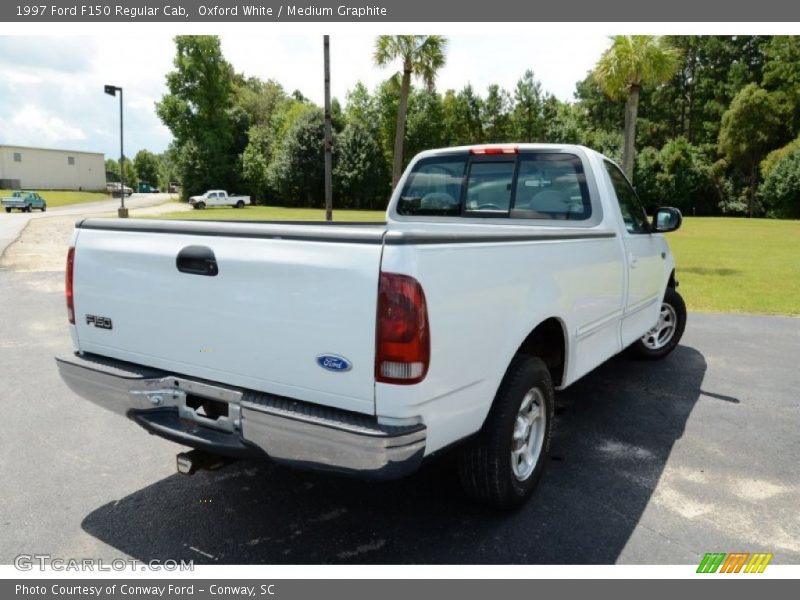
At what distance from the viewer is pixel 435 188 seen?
17.2ft

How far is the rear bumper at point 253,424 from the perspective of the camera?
239 centimetres

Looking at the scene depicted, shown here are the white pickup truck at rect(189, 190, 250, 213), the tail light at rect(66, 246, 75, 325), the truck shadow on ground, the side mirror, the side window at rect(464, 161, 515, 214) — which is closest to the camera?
the truck shadow on ground

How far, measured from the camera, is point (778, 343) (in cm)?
760

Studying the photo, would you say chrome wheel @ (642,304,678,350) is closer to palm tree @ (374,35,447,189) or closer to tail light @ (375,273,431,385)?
tail light @ (375,273,431,385)

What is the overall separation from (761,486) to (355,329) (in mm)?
2949

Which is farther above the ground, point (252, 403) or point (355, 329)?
point (355, 329)

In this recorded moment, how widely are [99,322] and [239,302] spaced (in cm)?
109

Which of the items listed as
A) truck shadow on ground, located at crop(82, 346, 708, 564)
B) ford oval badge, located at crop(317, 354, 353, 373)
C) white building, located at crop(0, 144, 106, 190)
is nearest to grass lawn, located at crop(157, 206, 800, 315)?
truck shadow on ground, located at crop(82, 346, 708, 564)

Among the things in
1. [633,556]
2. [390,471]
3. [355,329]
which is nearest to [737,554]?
[633,556]

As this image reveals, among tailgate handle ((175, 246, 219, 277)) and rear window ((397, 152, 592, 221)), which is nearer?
tailgate handle ((175, 246, 219, 277))

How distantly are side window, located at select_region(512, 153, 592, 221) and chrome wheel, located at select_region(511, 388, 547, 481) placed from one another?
1.76 metres

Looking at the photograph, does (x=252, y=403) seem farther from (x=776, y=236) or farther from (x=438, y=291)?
(x=776, y=236)

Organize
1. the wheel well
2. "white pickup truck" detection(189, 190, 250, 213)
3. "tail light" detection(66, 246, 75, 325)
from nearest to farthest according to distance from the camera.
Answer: "tail light" detection(66, 246, 75, 325) → the wheel well → "white pickup truck" detection(189, 190, 250, 213)

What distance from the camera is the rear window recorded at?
15.3 feet
